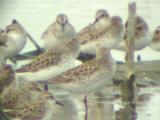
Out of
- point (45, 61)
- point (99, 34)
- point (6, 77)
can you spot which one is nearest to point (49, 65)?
point (45, 61)

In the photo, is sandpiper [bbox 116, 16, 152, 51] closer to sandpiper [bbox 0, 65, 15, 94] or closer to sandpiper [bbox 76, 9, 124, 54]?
sandpiper [bbox 76, 9, 124, 54]

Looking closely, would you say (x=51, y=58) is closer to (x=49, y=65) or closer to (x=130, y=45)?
(x=49, y=65)

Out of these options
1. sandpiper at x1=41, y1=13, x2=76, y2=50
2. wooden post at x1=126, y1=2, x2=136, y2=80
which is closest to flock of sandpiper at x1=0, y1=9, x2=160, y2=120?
sandpiper at x1=41, y1=13, x2=76, y2=50

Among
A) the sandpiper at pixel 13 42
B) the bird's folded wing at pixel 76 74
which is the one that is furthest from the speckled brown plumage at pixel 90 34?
the bird's folded wing at pixel 76 74

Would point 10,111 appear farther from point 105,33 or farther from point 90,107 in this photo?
point 105,33

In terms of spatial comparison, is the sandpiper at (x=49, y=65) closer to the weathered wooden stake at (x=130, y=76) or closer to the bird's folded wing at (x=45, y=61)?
the bird's folded wing at (x=45, y=61)

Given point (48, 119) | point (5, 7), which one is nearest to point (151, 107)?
point (48, 119)
